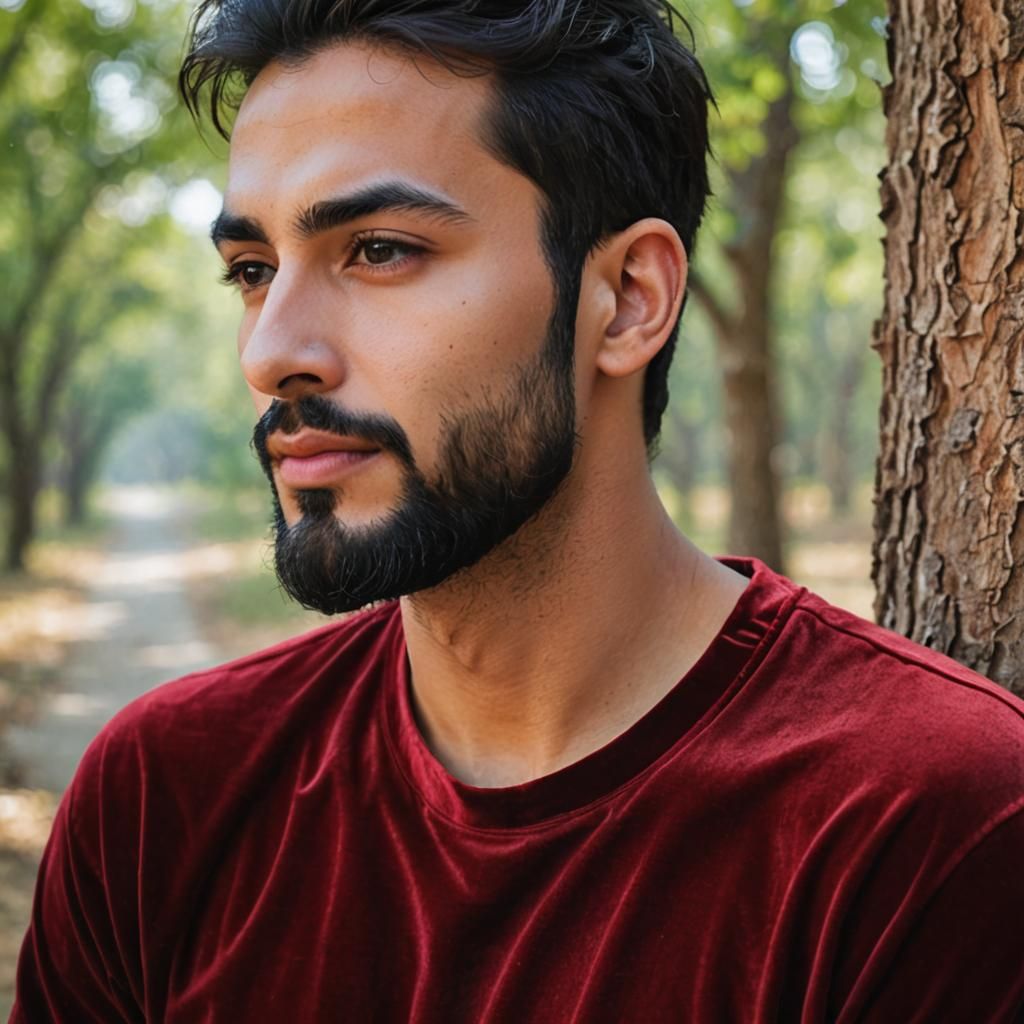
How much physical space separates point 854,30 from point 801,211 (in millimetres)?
14059

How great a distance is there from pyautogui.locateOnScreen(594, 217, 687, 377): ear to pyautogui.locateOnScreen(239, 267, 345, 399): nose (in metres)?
0.50

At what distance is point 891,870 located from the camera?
1.71m

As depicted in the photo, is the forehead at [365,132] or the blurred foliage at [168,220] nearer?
the forehead at [365,132]

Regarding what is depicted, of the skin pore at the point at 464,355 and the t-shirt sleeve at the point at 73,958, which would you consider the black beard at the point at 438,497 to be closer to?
the skin pore at the point at 464,355

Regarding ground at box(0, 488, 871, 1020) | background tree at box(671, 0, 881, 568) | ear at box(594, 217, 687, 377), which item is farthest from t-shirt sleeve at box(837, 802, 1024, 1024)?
background tree at box(671, 0, 881, 568)

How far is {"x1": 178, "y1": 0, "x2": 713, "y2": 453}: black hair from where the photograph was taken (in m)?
2.19

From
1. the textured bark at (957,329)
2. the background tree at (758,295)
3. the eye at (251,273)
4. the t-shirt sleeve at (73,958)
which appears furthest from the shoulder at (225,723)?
the background tree at (758,295)

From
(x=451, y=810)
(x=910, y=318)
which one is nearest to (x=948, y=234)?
(x=910, y=318)

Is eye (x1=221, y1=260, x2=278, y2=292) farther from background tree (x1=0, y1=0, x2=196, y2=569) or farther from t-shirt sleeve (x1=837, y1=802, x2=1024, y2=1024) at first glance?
background tree (x1=0, y1=0, x2=196, y2=569)

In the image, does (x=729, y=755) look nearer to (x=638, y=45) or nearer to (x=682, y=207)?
(x=682, y=207)

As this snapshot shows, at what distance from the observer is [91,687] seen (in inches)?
468

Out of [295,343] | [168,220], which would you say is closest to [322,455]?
[295,343]

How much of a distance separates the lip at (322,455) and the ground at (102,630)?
572mm

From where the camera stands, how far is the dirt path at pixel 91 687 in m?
6.84
